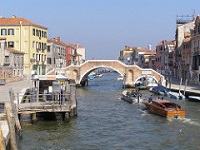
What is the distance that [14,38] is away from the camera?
57.2 meters

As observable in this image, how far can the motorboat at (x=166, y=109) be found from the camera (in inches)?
1014

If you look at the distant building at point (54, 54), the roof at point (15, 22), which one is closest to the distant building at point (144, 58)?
the distant building at point (54, 54)

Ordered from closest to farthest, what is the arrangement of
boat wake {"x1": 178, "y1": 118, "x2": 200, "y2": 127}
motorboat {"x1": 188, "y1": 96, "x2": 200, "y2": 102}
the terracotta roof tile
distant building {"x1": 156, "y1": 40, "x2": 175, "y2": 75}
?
boat wake {"x1": 178, "y1": 118, "x2": 200, "y2": 127}, motorboat {"x1": 188, "y1": 96, "x2": 200, "y2": 102}, the terracotta roof tile, distant building {"x1": 156, "y1": 40, "x2": 175, "y2": 75}

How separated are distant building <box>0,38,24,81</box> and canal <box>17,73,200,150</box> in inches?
806

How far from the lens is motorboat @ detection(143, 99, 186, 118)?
25.8 metres

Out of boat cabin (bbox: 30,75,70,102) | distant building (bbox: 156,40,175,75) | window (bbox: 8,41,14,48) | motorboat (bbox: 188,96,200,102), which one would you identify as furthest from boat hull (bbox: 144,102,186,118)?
distant building (bbox: 156,40,175,75)

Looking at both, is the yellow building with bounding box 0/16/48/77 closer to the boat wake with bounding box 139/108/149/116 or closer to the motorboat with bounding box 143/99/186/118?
the boat wake with bounding box 139/108/149/116

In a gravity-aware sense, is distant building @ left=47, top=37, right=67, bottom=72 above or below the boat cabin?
above

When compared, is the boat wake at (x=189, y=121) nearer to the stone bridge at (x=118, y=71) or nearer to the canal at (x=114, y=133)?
Result: the canal at (x=114, y=133)

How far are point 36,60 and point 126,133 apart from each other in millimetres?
39692

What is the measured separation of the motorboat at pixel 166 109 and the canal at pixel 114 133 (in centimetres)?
47

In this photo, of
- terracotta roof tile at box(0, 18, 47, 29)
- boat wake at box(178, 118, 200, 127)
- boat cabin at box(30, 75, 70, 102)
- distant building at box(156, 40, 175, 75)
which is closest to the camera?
boat wake at box(178, 118, 200, 127)

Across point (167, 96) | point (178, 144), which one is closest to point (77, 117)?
point (178, 144)

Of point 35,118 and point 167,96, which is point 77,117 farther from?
point 167,96
